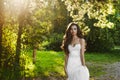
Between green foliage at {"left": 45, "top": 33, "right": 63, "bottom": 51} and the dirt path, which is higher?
green foliage at {"left": 45, "top": 33, "right": 63, "bottom": 51}

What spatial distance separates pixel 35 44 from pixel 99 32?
21326 mm

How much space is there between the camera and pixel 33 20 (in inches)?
568

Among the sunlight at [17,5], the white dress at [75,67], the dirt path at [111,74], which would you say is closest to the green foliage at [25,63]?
the sunlight at [17,5]

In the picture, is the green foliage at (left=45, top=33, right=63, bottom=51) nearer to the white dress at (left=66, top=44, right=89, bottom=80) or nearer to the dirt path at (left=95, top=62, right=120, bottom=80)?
the dirt path at (left=95, top=62, right=120, bottom=80)

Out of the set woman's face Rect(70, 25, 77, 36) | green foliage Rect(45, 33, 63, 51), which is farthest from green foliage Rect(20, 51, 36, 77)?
green foliage Rect(45, 33, 63, 51)

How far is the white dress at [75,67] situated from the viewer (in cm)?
909

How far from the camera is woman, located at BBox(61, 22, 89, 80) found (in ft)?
29.9

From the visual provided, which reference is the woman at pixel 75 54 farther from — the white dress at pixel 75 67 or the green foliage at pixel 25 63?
the green foliage at pixel 25 63

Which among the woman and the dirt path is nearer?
the woman

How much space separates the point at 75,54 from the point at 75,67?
324 mm

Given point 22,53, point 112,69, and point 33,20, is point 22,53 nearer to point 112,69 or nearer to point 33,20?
point 33,20

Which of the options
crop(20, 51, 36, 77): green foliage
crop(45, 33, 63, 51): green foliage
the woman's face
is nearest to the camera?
the woman's face

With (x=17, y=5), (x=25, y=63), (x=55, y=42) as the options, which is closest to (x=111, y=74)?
(x=25, y=63)

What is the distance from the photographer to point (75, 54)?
9.19 meters
